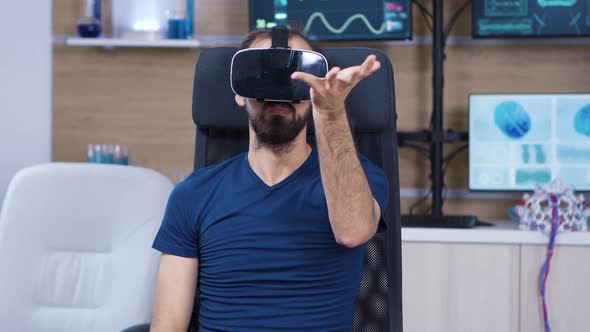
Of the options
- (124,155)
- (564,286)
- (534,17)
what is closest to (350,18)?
(534,17)

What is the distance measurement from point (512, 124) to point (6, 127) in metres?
1.84

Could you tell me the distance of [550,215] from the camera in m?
2.36

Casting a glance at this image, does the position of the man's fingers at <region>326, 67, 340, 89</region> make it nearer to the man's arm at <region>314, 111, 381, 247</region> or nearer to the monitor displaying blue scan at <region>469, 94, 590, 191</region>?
the man's arm at <region>314, 111, 381, 247</region>

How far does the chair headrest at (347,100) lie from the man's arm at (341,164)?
0.19 m

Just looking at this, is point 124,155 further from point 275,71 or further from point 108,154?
point 275,71

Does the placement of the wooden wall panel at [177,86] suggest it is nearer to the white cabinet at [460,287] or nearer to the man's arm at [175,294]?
the white cabinet at [460,287]

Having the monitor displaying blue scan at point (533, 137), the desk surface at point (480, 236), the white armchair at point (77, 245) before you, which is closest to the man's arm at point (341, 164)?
the white armchair at point (77, 245)

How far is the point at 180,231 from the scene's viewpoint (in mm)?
1550

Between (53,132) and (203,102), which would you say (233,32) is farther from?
(203,102)

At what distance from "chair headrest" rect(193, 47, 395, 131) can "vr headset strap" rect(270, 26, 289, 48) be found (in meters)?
0.13

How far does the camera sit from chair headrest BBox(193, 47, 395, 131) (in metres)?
1.54

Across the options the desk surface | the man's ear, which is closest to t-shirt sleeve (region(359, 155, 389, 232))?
the man's ear

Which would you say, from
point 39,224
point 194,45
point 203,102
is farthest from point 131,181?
point 194,45

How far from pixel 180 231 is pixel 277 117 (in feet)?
0.98
